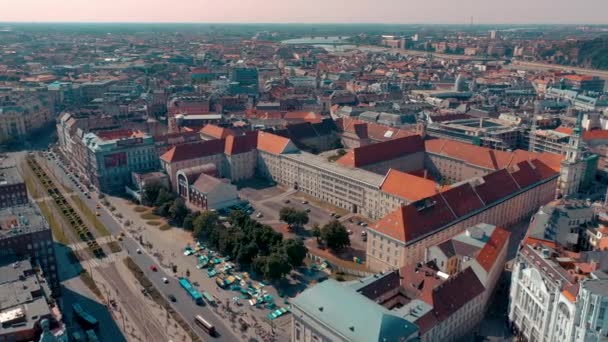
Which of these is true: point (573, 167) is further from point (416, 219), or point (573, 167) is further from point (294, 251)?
point (294, 251)

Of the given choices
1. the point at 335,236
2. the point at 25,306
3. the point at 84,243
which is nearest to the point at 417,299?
the point at 335,236

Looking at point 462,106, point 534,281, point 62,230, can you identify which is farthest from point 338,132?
point 534,281

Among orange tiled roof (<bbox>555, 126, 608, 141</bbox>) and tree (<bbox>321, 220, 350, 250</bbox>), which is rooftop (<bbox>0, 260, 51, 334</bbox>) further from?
orange tiled roof (<bbox>555, 126, 608, 141</bbox>)

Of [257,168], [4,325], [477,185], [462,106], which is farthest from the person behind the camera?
[462,106]

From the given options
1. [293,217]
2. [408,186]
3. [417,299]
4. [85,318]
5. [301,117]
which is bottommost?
[85,318]

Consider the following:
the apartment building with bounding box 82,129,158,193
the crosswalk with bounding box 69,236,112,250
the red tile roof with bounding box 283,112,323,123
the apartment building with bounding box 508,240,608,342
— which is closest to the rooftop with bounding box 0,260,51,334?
the crosswalk with bounding box 69,236,112,250

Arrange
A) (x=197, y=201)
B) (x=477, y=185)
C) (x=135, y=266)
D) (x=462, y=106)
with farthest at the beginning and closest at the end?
1. (x=462, y=106)
2. (x=197, y=201)
3. (x=477, y=185)
4. (x=135, y=266)

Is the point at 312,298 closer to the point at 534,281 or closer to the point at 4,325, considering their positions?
the point at 534,281
